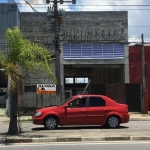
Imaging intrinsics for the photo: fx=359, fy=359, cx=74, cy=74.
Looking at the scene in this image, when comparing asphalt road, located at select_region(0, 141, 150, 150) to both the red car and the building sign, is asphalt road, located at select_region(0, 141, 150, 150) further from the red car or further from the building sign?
the building sign

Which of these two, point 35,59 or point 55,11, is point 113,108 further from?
point 55,11

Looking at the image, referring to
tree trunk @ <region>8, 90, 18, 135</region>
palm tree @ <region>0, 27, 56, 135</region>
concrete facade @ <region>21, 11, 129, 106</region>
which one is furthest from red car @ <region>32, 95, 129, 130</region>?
concrete facade @ <region>21, 11, 129, 106</region>

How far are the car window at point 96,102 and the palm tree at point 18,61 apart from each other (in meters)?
3.73

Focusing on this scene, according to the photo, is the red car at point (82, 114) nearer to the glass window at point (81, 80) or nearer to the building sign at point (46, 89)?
the building sign at point (46, 89)

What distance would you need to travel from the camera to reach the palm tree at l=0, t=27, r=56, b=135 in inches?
520

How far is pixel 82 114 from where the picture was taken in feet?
53.6

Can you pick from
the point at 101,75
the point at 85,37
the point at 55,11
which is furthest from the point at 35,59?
the point at 101,75

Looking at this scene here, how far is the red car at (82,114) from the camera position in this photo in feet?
53.6

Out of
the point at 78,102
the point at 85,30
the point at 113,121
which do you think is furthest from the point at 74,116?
the point at 85,30

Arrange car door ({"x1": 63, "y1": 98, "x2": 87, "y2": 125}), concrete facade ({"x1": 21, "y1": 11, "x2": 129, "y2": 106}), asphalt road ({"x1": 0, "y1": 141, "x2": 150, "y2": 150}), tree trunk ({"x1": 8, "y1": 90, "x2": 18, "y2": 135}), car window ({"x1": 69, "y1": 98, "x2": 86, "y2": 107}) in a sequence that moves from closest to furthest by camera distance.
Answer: asphalt road ({"x1": 0, "y1": 141, "x2": 150, "y2": 150}), tree trunk ({"x1": 8, "y1": 90, "x2": 18, "y2": 135}), car door ({"x1": 63, "y1": 98, "x2": 87, "y2": 125}), car window ({"x1": 69, "y1": 98, "x2": 86, "y2": 107}), concrete facade ({"x1": 21, "y1": 11, "x2": 129, "y2": 106})

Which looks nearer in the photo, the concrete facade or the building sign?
the building sign

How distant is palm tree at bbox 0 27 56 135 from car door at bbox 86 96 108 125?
3.71 metres

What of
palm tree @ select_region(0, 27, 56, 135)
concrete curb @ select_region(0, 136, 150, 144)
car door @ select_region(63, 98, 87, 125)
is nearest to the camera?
concrete curb @ select_region(0, 136, 150, 144)
